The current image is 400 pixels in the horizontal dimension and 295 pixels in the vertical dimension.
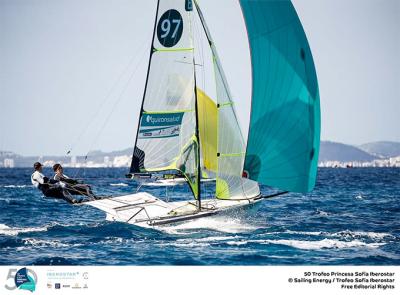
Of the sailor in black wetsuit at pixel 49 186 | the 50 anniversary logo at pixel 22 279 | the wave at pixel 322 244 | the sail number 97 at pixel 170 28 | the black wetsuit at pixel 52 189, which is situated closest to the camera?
the 50 anniversary logo at pixel 22 279

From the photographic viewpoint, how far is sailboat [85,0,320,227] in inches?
421

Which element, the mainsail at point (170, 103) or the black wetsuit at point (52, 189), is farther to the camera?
the mainsail at point (170, 103)

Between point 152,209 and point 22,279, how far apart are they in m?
3.38

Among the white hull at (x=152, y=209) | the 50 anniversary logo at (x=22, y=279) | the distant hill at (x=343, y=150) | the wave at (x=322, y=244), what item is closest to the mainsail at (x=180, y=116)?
the white hull at (x=152, y=209)

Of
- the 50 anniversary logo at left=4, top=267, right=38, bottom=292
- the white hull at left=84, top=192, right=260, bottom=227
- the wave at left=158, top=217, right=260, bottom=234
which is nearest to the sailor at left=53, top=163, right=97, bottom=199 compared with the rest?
the white hull at left=84, top=192, right=260, bottom=227

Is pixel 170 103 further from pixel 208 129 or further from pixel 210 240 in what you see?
pixel 210 240

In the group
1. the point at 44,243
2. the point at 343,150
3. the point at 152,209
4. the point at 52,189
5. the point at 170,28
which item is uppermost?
the point at 170,28

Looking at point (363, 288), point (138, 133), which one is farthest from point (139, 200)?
point (363, 288)

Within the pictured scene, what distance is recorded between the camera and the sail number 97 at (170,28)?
38.5 feet

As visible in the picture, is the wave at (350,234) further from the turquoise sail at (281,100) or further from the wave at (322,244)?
the turquoise sail at (281,100)

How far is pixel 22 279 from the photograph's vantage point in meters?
9.39

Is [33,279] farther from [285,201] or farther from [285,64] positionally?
[285,201]

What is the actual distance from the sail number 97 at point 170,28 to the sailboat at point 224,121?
20 millimetres

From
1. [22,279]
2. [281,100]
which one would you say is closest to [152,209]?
[22,279]
